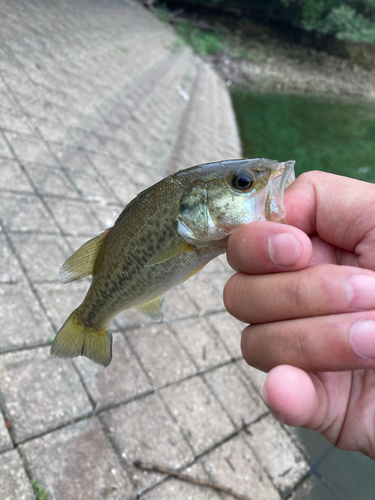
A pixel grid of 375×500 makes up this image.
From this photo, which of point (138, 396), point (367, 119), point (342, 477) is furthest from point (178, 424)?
point (367, 119)

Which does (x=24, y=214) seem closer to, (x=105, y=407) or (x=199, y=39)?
(x=105, y=407)

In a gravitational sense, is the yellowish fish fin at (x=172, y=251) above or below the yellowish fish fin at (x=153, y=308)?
above

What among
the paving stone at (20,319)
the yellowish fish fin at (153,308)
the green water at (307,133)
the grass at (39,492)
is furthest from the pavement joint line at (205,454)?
the green water at (307,133)

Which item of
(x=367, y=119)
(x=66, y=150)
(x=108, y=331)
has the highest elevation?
(x=108, y=331)

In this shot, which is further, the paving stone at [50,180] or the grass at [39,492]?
the paving stone at [50,180]

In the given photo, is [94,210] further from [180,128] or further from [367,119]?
[367,119]

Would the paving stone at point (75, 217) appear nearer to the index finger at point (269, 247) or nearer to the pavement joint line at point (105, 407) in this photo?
the pavement joint line at point (105, 407)

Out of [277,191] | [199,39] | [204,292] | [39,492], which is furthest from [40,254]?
[199,39]
